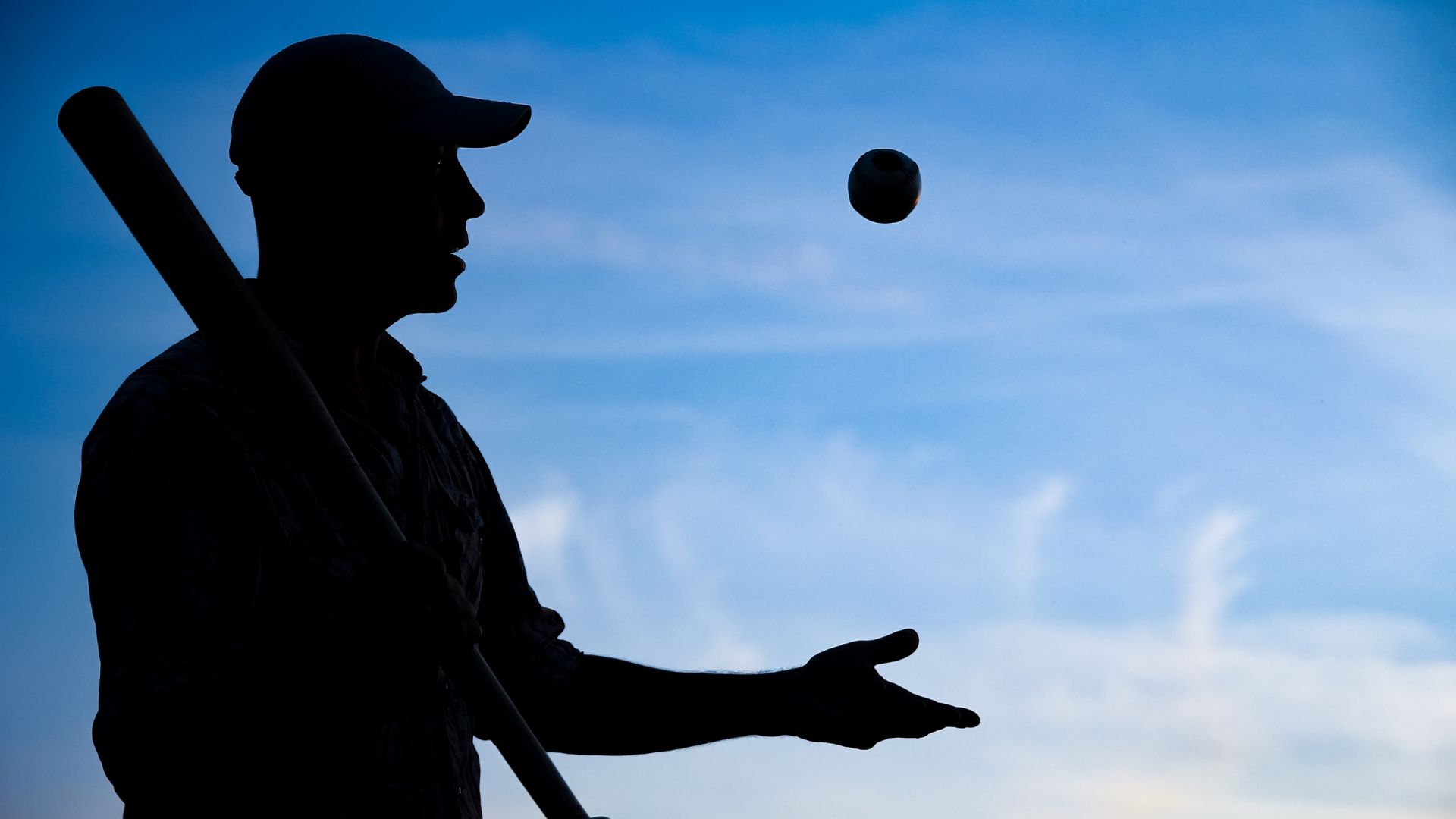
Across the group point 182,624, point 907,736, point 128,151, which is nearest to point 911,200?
point 907,736

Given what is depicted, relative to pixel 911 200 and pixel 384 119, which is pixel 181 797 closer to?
pixel 384 119

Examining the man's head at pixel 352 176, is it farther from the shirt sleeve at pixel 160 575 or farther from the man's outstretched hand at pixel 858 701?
the man's outstretched hand at pixel 858 701

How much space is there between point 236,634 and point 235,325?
87 cm

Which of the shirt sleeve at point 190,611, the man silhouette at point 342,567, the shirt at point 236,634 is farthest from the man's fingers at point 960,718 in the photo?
the shirt sleeve at point 190,611

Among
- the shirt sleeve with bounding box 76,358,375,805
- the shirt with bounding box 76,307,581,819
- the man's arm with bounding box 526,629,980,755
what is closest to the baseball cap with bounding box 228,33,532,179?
the shirt with bounding box 76,307,581,819

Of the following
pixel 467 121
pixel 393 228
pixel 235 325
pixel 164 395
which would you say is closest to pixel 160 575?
pixel 164 395

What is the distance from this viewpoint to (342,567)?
3605 millimetres

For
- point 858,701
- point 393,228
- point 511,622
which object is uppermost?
point 393,228

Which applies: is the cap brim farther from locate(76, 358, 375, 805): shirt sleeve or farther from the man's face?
locate(76, 358, 375, 805): shirt sleeve

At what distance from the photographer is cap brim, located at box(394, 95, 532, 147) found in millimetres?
4078

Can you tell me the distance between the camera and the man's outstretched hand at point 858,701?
4324mm

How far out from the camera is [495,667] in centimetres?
452

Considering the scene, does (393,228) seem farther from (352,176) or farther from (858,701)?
(858,701)

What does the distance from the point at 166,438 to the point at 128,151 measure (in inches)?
36.0
